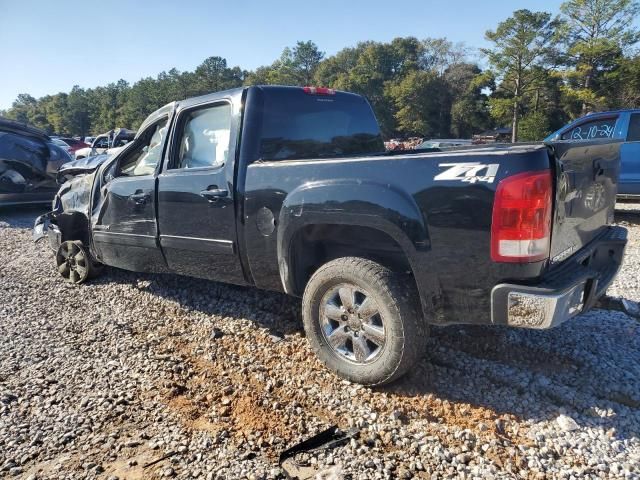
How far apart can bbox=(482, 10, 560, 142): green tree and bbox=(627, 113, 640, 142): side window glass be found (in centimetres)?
2920

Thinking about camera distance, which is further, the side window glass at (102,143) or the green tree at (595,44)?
the green tree at (595,44)

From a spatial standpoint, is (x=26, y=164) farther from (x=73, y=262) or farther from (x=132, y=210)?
(x=132, y=210)

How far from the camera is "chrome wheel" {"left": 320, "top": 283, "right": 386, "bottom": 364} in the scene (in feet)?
9.46

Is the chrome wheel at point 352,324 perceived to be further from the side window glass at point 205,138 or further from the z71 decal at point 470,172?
the side window glass at point 205,138

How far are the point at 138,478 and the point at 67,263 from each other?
3.91m

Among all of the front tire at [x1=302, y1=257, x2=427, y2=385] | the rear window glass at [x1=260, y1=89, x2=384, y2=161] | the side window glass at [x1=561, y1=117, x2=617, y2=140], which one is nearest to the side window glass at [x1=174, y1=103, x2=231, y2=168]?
the rear window glass at [x1=260, y1=89, x2=384, y2=161]

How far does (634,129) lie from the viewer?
8125mm

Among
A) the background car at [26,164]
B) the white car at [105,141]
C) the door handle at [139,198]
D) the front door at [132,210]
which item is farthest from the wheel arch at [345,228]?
the white car at [105,141]

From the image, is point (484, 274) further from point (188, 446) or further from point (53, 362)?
point (53, 362)

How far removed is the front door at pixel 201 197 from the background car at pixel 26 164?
6.80 metres

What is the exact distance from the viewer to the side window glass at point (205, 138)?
12.2 ft

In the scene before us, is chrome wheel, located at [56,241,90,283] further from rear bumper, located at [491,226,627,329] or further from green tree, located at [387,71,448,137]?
green tree, located at [387,71,448,137]

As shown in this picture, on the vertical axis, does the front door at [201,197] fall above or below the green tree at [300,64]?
below

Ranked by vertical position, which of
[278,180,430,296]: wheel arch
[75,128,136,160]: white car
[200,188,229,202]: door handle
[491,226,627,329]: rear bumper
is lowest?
[491,226,627,329]: rear bumper
